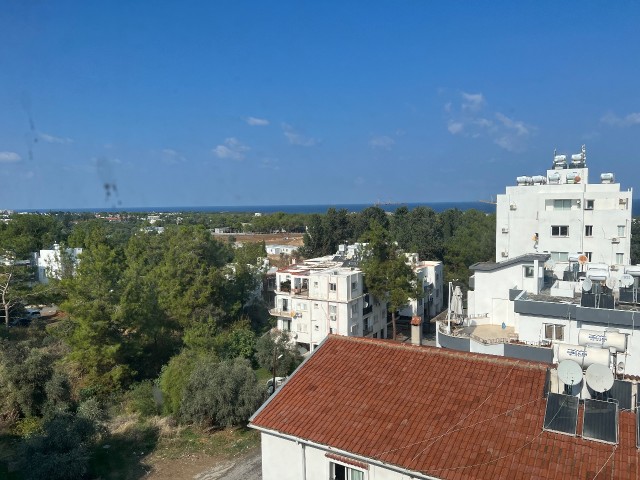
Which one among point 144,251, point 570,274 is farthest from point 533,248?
point 144,251

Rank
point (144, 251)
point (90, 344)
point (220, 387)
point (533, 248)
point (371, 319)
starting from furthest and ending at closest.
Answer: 1. point (144, 251)
2. point (371, 319)
3. point (533, 248)
4. point (90, 344)
5. point (220, 387)

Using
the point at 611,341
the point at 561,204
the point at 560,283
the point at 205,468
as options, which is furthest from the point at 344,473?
the point at 561,204

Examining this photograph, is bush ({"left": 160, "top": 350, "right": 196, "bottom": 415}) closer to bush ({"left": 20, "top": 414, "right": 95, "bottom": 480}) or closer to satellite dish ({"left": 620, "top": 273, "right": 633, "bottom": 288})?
bush ({"left": 20, "top": 414, "right": 95, "bottom": 480})

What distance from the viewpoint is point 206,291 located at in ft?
107

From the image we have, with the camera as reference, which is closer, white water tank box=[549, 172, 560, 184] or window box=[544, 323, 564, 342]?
window box=[544, 323, 564, 342]

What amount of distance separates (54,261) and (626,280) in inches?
1956

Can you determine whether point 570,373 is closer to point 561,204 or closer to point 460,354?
point 460,354

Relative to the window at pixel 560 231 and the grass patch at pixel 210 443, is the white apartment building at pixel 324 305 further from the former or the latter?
the window at pixel 560 231

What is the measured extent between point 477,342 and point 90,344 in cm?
1994

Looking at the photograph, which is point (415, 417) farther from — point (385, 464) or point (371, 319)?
point (371, 319)

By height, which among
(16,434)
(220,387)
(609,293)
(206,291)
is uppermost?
(609,293)

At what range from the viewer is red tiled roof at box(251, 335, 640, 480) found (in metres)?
8.32

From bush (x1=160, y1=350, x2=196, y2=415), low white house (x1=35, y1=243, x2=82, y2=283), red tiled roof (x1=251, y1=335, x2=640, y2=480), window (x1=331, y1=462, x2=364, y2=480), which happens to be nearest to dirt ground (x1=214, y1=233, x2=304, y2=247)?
low white house (x1=35, y1=243, x2=82, y2=283)

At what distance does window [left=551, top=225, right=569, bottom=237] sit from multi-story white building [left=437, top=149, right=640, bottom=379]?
54mm
